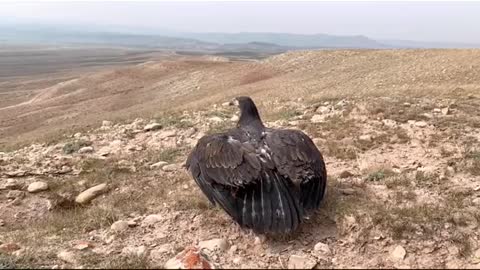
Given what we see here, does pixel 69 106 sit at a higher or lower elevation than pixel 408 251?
lower

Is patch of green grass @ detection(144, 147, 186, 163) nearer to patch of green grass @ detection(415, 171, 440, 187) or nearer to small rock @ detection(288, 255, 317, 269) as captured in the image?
patch of green grass @ detection(415, 171, 440, 187)

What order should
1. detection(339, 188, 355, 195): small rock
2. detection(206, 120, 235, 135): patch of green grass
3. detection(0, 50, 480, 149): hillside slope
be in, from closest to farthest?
detection(339, 188, 355, 195): small rock
detection(206, 120, 235, 135): patch of green grass
detection(0, 50, 480, 149): hillside slope

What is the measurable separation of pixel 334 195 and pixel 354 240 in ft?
3.99

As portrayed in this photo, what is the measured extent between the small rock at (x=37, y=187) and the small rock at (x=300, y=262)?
4.69 metres

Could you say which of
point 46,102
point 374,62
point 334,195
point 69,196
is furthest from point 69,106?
point 334,195

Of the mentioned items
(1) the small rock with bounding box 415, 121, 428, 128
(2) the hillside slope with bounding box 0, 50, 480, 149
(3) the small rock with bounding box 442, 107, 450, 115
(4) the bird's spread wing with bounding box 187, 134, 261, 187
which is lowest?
(2) the hillside slope with bounding box 0, 50, 480, 149

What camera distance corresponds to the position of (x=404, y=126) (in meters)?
9.47

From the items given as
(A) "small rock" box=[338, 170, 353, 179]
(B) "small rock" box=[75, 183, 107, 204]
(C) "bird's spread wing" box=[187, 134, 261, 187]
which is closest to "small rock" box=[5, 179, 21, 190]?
(B) "small rock" box=[75, 183, 107, 204]

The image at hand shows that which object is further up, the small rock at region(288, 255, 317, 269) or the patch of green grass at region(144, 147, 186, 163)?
the small rock at region(288, 255, 317, 269)

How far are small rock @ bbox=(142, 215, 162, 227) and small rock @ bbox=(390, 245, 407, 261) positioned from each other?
269 centimetres

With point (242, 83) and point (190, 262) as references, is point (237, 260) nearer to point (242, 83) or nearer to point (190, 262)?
point (190, 262)

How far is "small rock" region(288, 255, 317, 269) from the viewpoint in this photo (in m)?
4.54

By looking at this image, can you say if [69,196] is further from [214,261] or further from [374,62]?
[374,62]

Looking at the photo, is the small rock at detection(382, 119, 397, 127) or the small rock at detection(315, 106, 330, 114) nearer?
the small rock at detection(382, 119, 397, 127)
